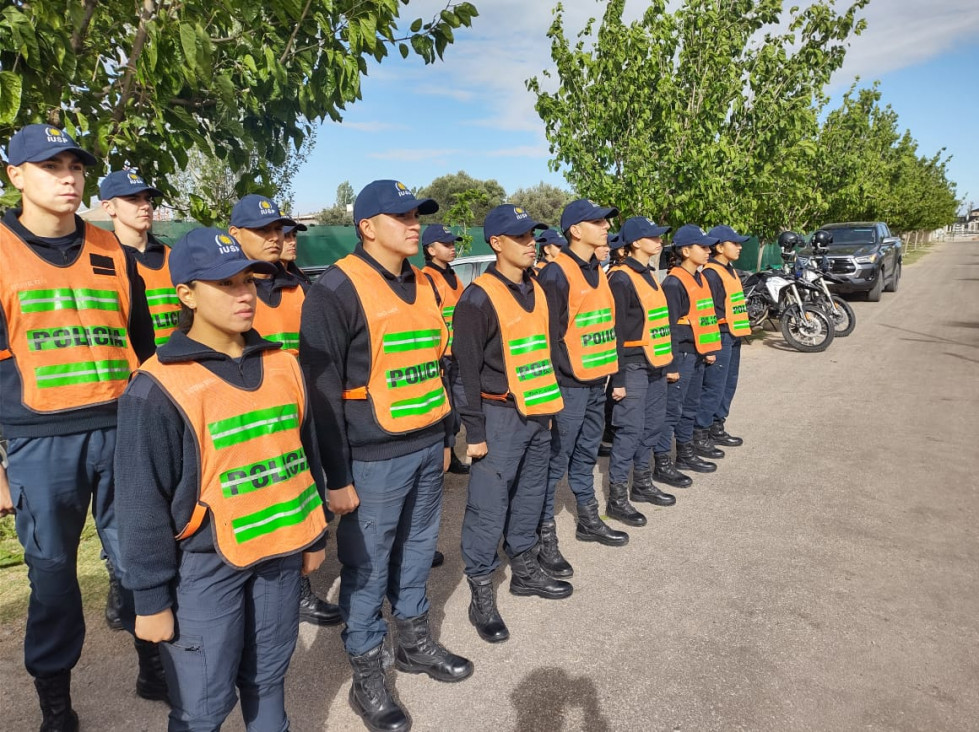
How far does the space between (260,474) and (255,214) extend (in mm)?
1784

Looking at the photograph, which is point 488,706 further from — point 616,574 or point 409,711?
point 616,574

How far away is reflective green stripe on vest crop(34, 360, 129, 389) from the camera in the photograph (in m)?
2.30

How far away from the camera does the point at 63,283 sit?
93.5 inches

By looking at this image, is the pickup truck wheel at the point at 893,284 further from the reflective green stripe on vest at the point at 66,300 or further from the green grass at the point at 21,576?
the reflective green stripe on vest at the point at 66,300

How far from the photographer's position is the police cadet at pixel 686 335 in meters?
5.16

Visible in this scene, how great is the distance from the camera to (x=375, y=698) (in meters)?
2.57

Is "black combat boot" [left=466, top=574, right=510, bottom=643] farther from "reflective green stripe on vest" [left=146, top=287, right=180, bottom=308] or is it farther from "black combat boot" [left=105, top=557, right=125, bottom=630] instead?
"reflective green stripe on vest" [left=146, top=287, right=180, bottom=308]

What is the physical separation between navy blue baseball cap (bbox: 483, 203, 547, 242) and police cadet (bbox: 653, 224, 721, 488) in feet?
7.25

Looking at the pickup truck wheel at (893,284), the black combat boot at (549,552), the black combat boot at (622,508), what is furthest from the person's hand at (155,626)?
the pickup truck wheel at (893,284)

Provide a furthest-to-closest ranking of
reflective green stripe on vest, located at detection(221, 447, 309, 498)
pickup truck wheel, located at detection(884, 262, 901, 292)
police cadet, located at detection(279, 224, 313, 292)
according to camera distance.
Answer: pickup truck wheel, located at detection(884, 262, 901, 292) < police cadet, located at detection(279, 224, 313, 292) < reflective green stripe on vest, located at detection(221, 447, 309, 498)

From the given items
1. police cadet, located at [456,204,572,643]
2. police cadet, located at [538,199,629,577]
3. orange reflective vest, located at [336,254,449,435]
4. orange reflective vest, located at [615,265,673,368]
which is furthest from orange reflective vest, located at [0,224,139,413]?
orange reflective vest, located at [615,265,673,368]

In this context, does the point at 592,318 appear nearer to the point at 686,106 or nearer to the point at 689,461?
the point at 689,461

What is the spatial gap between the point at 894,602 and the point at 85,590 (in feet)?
14.6

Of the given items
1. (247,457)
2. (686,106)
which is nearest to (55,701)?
(247,457)
